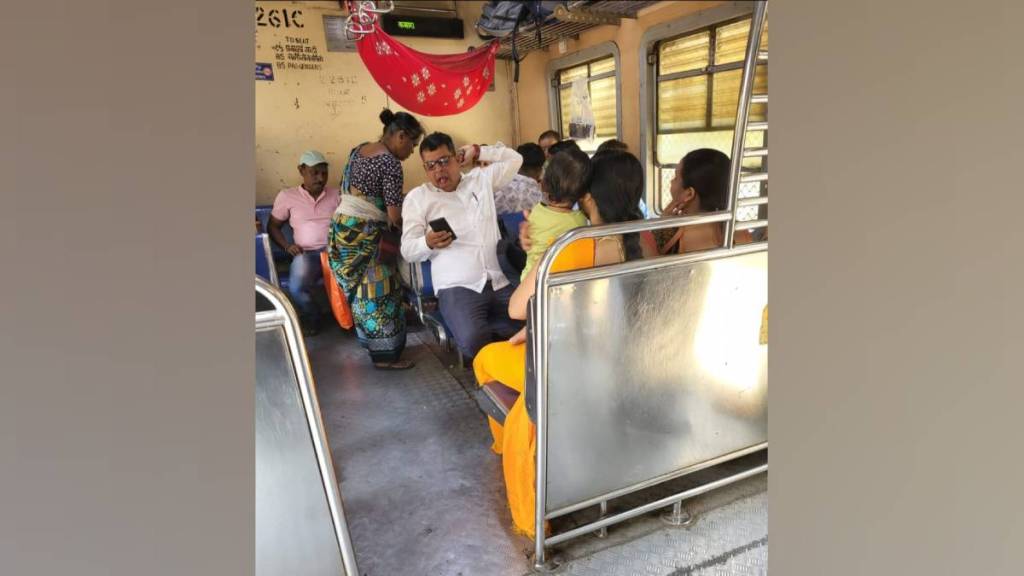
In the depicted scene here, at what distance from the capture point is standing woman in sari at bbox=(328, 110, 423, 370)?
3.27 metres

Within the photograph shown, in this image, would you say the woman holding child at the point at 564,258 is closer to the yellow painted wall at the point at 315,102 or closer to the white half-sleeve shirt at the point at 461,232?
the white half-sleeve shirt at the point at 461,232

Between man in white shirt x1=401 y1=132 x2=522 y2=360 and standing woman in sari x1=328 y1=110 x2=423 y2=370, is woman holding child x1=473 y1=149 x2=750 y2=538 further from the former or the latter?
standing woman in sari x1=328 y1=110 x2=423 y2=370

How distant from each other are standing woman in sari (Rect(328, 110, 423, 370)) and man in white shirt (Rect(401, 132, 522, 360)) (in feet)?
0.60

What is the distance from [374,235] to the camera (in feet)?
11.1

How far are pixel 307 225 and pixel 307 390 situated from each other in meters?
3.48

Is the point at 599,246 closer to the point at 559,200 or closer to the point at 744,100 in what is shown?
the point at 559,200

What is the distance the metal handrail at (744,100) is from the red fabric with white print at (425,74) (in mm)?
3080

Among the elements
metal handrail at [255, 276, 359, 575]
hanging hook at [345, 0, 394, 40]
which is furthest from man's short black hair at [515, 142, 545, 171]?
metal handrail at [255, 276, 359, 575]
